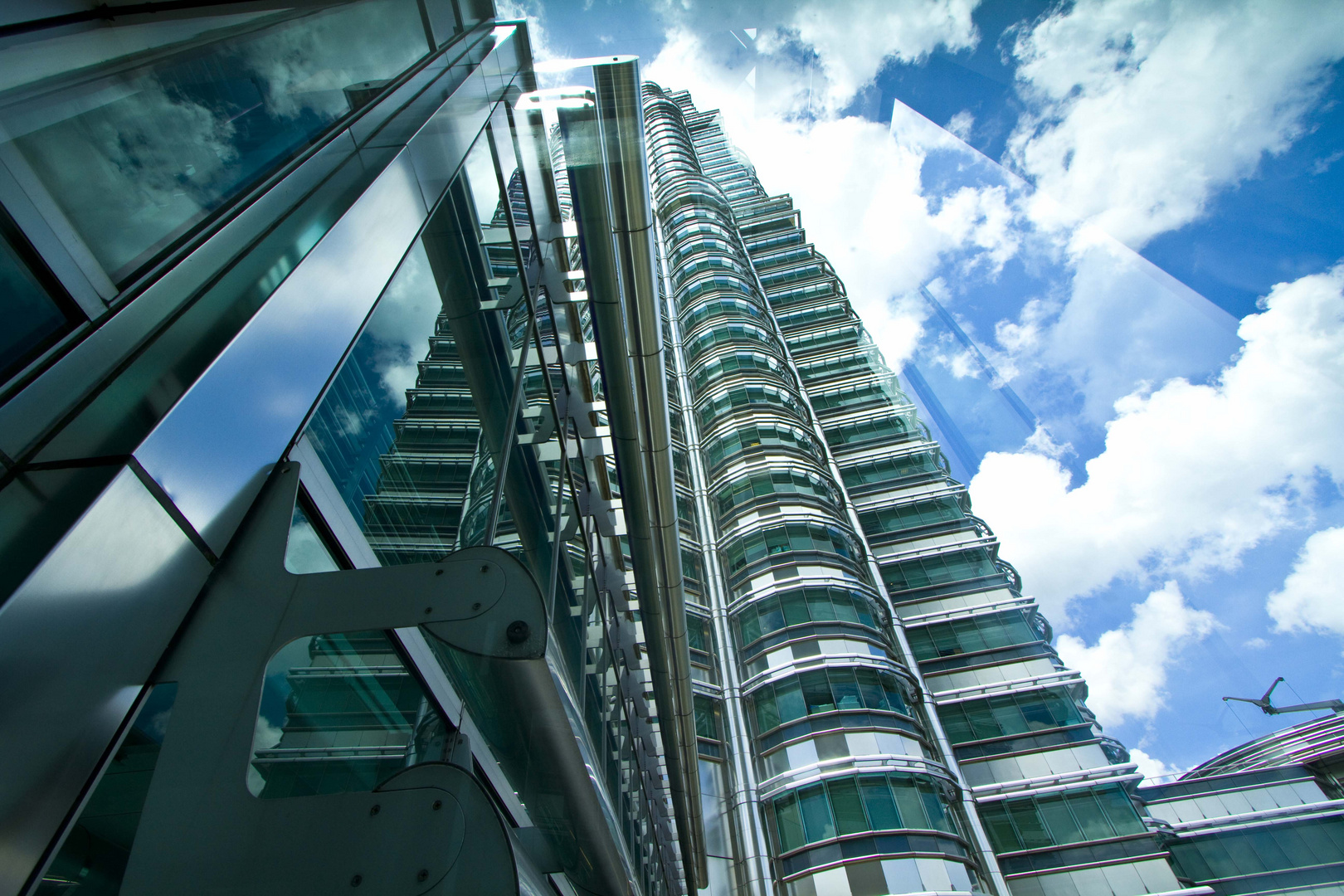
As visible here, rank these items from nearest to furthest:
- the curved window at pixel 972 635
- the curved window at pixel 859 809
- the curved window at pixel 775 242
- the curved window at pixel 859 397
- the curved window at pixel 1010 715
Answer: the curved window at pixel 859 809 → the curved window at pixel 1010 715 → the curved window at pixel 972 635 → the curved window at pixel 859 397 → the curved window at pixel 775 242

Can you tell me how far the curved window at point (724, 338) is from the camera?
3359 cm

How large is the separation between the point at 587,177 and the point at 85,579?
3394 mm

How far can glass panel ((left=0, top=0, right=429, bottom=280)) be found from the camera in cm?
135

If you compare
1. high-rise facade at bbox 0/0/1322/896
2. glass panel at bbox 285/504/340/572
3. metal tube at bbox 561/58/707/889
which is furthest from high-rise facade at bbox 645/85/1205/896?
glass panel at bbox 285/504/340/572

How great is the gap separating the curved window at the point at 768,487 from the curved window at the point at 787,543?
1768 millimetres

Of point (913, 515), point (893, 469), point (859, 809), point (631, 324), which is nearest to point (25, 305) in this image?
point (631, 324)

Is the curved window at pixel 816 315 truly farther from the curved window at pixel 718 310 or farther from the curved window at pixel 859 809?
the curved window at pixel 859 809

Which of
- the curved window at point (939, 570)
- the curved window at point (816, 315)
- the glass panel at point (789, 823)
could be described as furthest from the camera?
the curved window at point (816, 315)

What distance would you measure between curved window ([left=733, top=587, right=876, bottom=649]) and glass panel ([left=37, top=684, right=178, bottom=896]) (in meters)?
21.3

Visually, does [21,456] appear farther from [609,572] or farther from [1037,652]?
[1037,652]

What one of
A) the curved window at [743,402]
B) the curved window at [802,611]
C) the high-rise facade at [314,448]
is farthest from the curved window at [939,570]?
the high-rise facade at [314,448]

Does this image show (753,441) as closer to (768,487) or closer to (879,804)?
(768,487)

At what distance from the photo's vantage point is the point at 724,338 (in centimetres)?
3372

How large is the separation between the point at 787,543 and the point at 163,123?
76.6 feet
